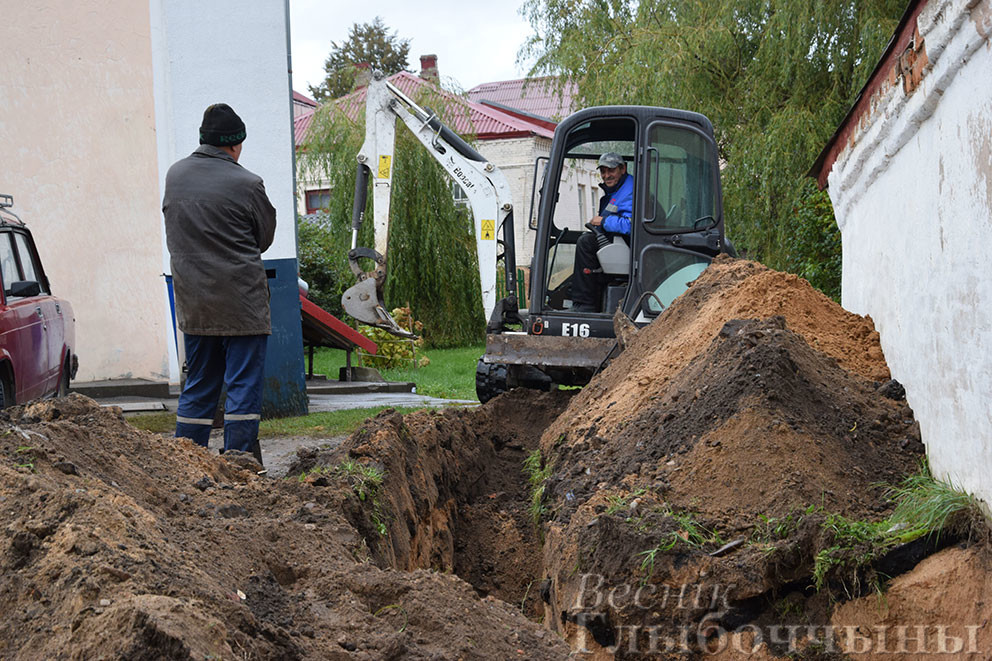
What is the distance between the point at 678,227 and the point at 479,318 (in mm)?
14037

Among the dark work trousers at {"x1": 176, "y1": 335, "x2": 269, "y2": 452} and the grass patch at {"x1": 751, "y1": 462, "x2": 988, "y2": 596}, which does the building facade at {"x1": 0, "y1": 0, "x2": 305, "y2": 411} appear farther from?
the grass patch at {"x1": 751, "y1": 462, "x2": 988, "y2": 596}

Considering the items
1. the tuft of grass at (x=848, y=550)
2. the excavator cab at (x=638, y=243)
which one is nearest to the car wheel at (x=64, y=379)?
the excavator cab at (x=638, y=243)

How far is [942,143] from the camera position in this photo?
383 cm

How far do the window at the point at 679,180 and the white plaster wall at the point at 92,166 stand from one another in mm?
6194

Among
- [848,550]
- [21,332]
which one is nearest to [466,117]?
[21,332]

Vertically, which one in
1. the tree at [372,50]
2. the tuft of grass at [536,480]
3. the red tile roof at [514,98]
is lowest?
the tuft of grass at [536,480]

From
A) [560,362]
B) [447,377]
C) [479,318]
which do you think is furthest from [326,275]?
[560,362]

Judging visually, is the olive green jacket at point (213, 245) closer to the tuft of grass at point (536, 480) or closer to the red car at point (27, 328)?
the red car at point (27, 328)

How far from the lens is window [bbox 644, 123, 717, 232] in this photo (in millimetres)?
7770

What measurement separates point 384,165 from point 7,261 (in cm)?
364

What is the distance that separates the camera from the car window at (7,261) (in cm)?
697

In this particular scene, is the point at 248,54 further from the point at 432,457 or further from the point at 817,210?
the point at 817,210

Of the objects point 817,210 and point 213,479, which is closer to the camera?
point 213,479

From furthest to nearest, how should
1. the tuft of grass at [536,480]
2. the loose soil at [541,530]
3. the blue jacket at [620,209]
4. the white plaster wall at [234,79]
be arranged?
the white plaster wall at [234,79], the blue jacket at [620,209], the tuft of grass at [536,480], the loose soil at [541,530]
